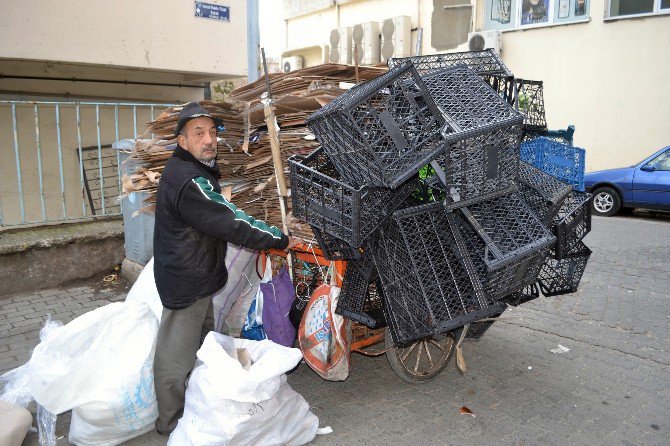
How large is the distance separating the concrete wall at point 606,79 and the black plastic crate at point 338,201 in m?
11.8

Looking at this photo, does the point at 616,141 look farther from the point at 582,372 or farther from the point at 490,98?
the point at 490,98

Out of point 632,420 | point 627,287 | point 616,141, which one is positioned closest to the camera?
point 632,420

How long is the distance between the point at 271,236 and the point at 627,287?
456cm

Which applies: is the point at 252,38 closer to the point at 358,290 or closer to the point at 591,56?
the point at 358,290

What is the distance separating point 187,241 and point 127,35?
479cm

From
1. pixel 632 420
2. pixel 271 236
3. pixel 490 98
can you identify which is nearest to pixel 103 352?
pixel 271 236

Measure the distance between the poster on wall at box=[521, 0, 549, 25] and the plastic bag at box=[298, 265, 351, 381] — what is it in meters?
13.3

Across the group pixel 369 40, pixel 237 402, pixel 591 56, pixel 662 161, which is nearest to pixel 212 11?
pixel 237 402

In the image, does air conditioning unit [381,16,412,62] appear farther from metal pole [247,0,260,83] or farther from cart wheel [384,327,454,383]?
cart wheel [384,327,454,383]

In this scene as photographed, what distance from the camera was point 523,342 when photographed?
4480 mm

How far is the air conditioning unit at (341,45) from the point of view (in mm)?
18047

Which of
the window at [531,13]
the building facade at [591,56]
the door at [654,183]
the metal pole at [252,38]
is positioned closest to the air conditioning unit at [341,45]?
the building facade at [591,56]

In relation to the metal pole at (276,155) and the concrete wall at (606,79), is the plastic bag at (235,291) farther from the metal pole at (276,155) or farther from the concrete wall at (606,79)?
the concrete wall at (606,79)

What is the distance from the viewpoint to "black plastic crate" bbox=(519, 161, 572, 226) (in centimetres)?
317
